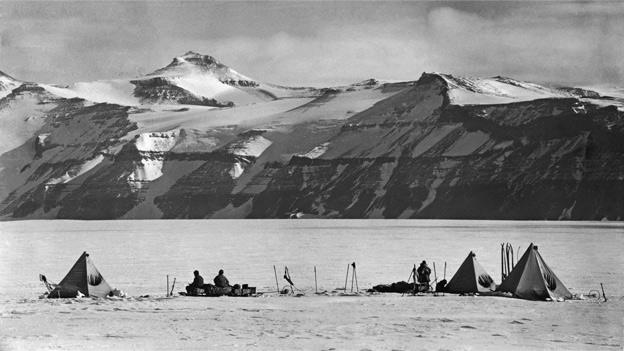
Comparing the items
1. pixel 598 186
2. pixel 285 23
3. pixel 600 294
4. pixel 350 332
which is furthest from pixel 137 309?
pixel 598 186

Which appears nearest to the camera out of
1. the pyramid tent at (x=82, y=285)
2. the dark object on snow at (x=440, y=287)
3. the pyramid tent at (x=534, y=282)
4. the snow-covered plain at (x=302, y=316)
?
the snow-covered plain at (x=302, y=316)

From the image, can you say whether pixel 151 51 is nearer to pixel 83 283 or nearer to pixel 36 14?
pixel 36 14

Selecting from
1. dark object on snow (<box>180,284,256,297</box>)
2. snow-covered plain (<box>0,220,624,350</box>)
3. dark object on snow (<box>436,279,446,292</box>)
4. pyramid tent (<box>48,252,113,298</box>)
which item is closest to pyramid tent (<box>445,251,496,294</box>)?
dark object on snow (<box>436,279,446,292</box>)

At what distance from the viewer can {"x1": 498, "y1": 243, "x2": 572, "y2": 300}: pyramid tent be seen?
110ft

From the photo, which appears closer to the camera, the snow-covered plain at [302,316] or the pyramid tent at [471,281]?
the snow-covered plain at [302,316]

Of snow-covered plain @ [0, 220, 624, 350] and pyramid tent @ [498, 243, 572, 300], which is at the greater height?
pyramid tent @ [498, 243, 572, 300]

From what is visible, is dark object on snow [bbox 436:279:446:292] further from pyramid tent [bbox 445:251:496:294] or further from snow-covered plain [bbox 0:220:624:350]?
snow-covered plain [bbox 0:220:624:350]

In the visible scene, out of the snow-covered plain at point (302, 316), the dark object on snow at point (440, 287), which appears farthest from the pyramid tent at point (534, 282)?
the dark object on snow at point (440, 287)

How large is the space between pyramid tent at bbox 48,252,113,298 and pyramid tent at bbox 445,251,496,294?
1139cm

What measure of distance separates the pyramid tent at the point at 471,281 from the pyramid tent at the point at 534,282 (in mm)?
1329

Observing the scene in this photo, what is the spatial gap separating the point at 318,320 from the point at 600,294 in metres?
11.1

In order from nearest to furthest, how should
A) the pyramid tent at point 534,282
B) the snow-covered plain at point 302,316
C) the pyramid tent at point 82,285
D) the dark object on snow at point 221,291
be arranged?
the snow-covered plain at point 302,316
the pyramid tent at point 534,282
the pyramid tent at point 82,285
the dark object on snow at point 221,291

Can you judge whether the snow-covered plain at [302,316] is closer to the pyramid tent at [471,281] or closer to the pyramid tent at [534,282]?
the pyramid tent at [534,282]

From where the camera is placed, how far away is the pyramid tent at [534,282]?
33500mm
